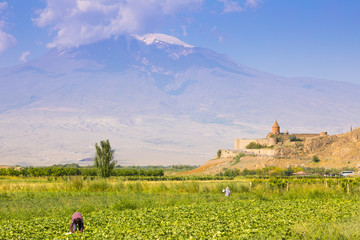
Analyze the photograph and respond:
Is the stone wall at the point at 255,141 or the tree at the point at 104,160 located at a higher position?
the stone wall at the point at 255,141

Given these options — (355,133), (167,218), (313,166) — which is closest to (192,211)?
(167,218)

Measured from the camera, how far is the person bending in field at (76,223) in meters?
12.1

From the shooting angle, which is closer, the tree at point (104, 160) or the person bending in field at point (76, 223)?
the person bending in field at point (76, 223)

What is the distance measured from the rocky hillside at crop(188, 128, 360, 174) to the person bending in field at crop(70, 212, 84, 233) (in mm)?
58292

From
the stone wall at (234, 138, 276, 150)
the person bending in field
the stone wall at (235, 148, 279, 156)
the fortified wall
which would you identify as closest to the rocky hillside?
the stone wall at (235, 148, 279, 156)

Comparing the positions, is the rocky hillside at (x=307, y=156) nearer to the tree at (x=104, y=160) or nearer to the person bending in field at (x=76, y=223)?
the tree at (x=104, y=160)

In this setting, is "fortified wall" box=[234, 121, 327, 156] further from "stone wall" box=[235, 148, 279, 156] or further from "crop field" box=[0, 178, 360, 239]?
"crop field" box=[0, 178, 360, 239]

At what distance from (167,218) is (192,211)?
1917 mm

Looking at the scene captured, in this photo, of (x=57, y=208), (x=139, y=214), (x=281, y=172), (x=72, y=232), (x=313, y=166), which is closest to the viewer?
(x=72, y=232)

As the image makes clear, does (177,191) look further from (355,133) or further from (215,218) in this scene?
(355,133)

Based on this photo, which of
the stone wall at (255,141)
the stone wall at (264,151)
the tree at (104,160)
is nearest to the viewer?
the tree at (104,160)

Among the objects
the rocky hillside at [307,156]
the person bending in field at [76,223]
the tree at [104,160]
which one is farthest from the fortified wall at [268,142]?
the person bending in field at [76,223]

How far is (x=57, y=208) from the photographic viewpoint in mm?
17438

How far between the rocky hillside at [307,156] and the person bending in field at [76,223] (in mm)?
58292
